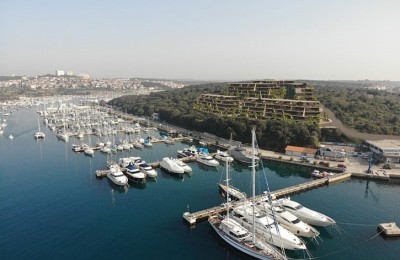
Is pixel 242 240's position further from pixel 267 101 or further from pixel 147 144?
pixel 267 101

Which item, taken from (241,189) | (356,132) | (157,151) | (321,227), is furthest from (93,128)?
(321,227)

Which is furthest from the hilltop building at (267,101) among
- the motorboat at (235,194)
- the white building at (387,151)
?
the motorboat at (235,194)

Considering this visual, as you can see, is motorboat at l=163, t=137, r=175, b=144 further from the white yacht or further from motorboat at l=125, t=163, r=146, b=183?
the white yacht

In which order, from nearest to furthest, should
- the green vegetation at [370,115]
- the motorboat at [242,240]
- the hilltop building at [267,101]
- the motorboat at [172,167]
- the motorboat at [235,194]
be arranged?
the motorboat at [242,240], the motorboat at [235,194], the motorboat at [172,167], the green vegetation at [370,115], the hilltop building at [267,101]

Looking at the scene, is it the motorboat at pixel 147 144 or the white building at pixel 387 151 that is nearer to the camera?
the white building at pixel 387 151

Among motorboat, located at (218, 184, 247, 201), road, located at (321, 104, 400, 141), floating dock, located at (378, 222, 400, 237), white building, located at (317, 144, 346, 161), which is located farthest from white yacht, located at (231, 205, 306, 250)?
road, located at (321, 104, 400, 141)

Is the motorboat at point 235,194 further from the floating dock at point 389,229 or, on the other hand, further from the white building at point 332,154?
the white building at point 332,154

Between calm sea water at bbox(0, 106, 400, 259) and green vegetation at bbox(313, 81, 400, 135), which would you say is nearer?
calm sea water at bbox(0, 106, 400, 259)

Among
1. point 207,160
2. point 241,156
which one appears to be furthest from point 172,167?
point 241,156
